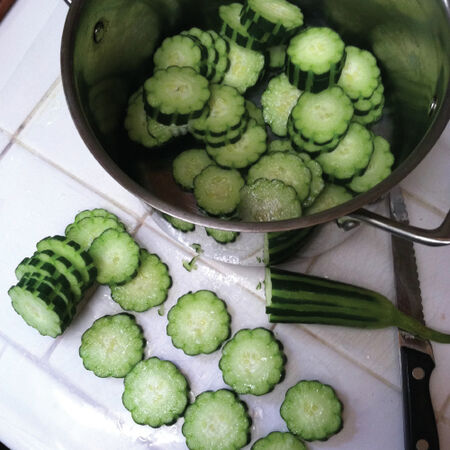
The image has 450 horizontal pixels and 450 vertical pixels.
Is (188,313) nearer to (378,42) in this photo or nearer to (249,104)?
(249,104)

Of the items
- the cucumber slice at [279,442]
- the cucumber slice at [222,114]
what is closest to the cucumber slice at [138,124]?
the cucumber slice at [222,114]

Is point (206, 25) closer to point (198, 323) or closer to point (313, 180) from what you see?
point (313, 180)

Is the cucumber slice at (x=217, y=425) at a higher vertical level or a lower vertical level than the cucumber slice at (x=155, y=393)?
lower

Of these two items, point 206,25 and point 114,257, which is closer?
point 114,257

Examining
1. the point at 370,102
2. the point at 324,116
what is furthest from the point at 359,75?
the point at 324,116

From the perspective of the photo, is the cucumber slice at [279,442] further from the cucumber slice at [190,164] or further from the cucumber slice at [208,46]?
the cucumber slice at [208,46]

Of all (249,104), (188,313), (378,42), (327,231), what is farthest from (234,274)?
(378,42)

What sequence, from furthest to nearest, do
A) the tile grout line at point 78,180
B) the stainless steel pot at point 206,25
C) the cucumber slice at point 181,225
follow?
the tile grout line at point 78,180
the cucumber slice at point 181,225
the stainless steel pot at point 206,25
